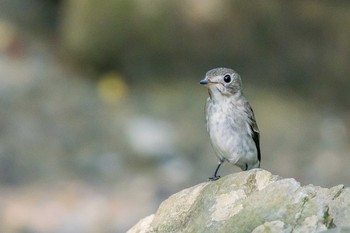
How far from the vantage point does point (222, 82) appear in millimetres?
6863

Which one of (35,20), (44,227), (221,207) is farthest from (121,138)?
(221,207)

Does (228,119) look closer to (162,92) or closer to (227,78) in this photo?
(227,78)

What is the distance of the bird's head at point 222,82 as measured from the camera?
684 centimetres

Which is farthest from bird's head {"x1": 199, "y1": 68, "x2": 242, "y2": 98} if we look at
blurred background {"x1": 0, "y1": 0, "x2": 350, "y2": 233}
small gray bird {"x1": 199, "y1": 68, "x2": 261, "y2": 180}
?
blurred background {"x1": 0, "y1": 0, "x2": 350, "y2": 233}

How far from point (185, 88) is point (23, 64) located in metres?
2.08

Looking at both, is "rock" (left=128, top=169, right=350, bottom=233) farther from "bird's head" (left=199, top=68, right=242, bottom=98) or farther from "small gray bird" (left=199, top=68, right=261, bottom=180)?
"bird's head" (left=199, top=68, right=242, bottom=98)

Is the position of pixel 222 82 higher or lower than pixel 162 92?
lower

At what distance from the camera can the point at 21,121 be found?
38.7ft

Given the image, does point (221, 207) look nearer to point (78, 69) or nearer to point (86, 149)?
point (86, 149)

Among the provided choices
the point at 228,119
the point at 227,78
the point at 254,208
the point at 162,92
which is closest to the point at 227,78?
the point at 227,78

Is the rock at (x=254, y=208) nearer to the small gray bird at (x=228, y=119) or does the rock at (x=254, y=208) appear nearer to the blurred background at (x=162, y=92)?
the small gray bird at (x=228, y=119)

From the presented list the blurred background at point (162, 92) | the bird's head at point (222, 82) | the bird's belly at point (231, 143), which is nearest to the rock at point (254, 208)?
the bird's belly at point (231, 143)

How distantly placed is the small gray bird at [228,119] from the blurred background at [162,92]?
3.86m

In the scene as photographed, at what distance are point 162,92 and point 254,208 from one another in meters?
7.26
